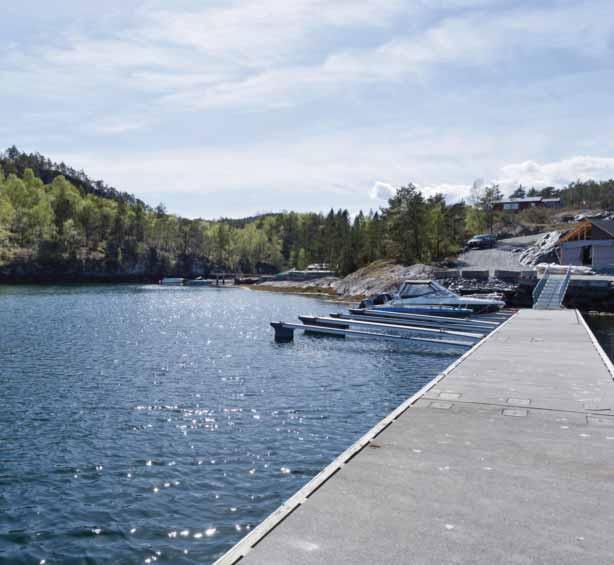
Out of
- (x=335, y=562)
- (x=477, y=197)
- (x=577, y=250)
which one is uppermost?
(x=477, y=197)

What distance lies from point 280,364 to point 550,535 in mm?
21056

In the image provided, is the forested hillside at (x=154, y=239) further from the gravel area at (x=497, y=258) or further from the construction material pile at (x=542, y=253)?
the construction material pile at (x=542, y=253)

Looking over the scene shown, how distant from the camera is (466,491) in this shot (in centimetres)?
727

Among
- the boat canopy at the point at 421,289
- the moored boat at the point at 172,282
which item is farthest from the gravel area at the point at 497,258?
the moored boat at the point at 172,282

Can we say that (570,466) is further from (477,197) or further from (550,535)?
(477,197)

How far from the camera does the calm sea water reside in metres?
9.76

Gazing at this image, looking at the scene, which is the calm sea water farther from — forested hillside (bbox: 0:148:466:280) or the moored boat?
the moored boat

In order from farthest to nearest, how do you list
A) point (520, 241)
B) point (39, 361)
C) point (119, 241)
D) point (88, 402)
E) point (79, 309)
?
point (119, 241) → point (520, 241) → point (79, 309) → point (39, 361) → point (88, 402)

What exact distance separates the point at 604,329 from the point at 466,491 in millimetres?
37143

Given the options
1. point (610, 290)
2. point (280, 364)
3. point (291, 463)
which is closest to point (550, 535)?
point (291, 463)

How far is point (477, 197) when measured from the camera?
525 ft

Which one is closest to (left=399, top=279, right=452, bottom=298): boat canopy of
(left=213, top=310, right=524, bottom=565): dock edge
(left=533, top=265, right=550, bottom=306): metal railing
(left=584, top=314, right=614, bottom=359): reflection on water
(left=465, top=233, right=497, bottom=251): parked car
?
(left=584, top=314, right=614, bottom=359): reflection on water

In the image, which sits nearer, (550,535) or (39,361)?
(550,535)

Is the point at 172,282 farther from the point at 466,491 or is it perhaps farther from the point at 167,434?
the point at 466,491
